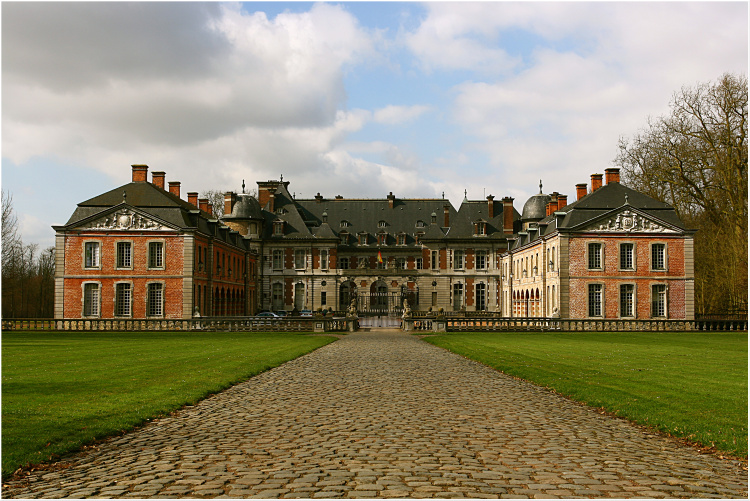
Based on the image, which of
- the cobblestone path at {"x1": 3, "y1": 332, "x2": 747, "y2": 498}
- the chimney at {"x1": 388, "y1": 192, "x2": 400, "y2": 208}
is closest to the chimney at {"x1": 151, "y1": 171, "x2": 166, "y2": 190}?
the chimney at {"x1": 388, "y1": 192, "x2": 400, "y2": 208}

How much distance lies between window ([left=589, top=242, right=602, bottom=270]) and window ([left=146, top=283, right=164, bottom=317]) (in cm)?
2534

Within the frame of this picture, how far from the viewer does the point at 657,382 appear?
39.8 ft

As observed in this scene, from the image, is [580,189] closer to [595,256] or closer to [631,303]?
[595,256]

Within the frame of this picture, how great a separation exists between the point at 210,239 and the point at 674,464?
40.0 meters

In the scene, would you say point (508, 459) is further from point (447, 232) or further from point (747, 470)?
point (447, 232)

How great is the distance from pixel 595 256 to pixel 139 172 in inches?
1155

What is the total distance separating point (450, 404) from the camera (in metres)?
9.98

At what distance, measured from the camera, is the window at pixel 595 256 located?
3956 cm

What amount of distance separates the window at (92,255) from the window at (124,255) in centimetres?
120

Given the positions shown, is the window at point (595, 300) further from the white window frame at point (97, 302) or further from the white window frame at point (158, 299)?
the white window frame at point (97, 302)

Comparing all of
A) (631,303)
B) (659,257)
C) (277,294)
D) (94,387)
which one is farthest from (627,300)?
(94,387)

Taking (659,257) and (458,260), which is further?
(458,260)

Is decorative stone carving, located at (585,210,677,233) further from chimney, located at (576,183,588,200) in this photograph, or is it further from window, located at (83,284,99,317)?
window, located at (83,284,99,317)

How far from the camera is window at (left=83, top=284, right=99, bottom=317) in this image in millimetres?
39906
